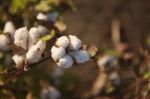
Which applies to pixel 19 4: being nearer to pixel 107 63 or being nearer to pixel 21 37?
pixel 21 37

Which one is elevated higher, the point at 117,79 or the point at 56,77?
the point at 56,77

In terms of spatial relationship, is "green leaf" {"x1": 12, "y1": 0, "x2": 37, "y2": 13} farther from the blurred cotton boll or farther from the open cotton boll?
the blurred cotton boll

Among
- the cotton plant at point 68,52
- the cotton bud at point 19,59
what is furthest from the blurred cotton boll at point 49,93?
the cotton plant at point 68,52

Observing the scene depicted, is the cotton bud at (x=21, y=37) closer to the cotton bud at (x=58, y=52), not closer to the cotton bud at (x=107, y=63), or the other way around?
the cotton bud at (x=58, y=52)

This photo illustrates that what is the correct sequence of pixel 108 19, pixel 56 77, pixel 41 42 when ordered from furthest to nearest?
pixel 108 19
pixel 56 77
pixel 41 42

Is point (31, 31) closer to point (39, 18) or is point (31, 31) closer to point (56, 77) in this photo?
point (39, 18)

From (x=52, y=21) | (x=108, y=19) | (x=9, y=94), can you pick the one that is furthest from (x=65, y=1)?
(x=108, y=19)
